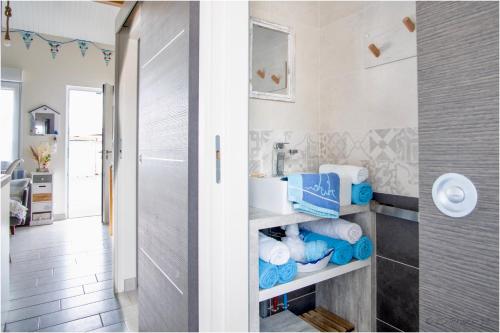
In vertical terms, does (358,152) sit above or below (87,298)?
above

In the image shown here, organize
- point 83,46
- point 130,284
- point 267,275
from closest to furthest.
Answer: point 267,275
point 130,284
point 83,46

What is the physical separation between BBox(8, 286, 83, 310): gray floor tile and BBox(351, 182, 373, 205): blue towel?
2190 mm

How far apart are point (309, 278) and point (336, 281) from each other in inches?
19.3

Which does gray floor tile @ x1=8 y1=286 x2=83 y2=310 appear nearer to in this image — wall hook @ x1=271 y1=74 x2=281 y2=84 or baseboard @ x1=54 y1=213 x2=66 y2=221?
wall hook @ x1=271 y1=74 x2=281 y2=84

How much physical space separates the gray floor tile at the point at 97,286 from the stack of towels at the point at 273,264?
6.03 ft

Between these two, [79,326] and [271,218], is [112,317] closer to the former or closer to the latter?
[79,326]

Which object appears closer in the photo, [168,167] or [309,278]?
[168,167]

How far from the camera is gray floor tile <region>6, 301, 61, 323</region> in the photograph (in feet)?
6.64

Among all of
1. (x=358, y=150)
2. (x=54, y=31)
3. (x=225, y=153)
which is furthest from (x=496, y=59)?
(x=54, y=31)

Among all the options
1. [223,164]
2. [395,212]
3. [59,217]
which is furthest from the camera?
[59,217]

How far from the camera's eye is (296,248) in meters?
1.40

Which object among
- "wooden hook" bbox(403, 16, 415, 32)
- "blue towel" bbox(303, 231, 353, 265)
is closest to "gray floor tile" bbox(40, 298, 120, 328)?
"blue towel" bbox(303, 231, 353, 265)

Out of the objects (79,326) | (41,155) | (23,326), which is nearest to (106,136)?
(41,155)

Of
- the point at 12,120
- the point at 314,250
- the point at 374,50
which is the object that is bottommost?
the point at 314,250
